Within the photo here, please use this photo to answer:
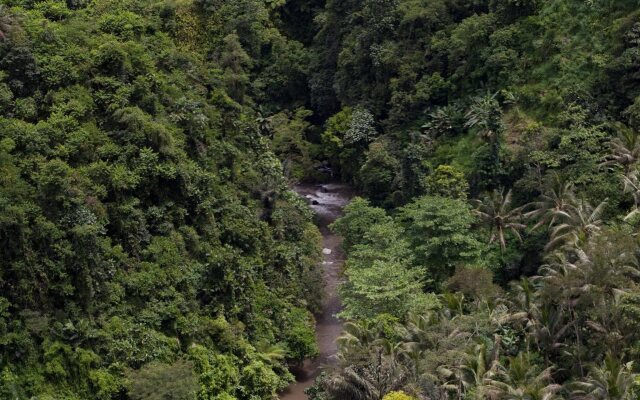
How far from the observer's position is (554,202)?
4500 cm

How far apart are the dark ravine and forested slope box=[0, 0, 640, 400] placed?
1.36m

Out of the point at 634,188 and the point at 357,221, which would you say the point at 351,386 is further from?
the point at 634,188

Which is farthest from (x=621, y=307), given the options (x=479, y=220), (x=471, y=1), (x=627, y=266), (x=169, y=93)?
(x=471, y=1)

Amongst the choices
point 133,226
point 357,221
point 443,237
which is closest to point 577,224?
point 443,237

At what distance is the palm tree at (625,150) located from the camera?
147ft

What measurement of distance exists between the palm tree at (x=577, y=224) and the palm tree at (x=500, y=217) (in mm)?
3796

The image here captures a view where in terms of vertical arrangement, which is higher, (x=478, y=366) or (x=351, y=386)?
(x=478, y=366)

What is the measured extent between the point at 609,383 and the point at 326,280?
996 inches

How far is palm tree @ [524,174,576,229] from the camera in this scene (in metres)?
44.1

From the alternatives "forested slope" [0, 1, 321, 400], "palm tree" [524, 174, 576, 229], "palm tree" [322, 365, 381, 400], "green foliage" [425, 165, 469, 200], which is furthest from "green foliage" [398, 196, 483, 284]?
"palm tree" [322, 365, 381, 400]

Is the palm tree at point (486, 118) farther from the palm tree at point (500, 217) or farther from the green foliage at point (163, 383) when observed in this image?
the green foliage at point (163, 383)

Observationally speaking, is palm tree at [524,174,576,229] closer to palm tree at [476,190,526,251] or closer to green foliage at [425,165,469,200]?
palm tree at [476,190,526,251]

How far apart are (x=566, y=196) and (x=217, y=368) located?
21.1 meters

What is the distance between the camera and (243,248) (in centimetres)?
4716
